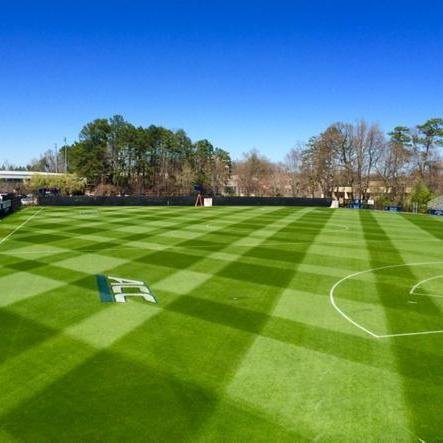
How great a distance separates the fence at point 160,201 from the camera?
204ft

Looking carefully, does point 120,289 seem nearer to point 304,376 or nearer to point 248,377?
point 248,377

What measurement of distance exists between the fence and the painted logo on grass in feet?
157

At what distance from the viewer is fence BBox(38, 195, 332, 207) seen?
62250 mm

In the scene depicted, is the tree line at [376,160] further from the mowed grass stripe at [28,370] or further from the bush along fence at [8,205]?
the mowed grass stripe at [28,370]

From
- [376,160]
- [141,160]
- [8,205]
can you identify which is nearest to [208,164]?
[141,160]

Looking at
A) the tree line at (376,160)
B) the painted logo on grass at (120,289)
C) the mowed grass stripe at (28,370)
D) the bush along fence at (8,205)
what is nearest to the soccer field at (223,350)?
the mowed grass stripe at (28,370)

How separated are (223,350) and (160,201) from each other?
57.5m

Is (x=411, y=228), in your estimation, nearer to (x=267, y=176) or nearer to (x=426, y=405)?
(x=426, y=405)

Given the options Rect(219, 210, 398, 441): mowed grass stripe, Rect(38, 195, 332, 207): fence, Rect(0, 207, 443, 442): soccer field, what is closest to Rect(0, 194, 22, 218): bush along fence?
Rect(38, 195, 332, 207): fence

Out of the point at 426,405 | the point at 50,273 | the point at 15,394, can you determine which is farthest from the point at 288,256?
the point at 15,394

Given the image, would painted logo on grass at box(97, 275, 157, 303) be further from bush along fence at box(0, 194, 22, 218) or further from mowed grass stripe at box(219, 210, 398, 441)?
bush along fence at box(0, 194, 22, 218)

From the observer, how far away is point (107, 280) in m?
17.1

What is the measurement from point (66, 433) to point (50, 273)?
11895mm

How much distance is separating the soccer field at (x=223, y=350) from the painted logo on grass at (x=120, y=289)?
35 cm
